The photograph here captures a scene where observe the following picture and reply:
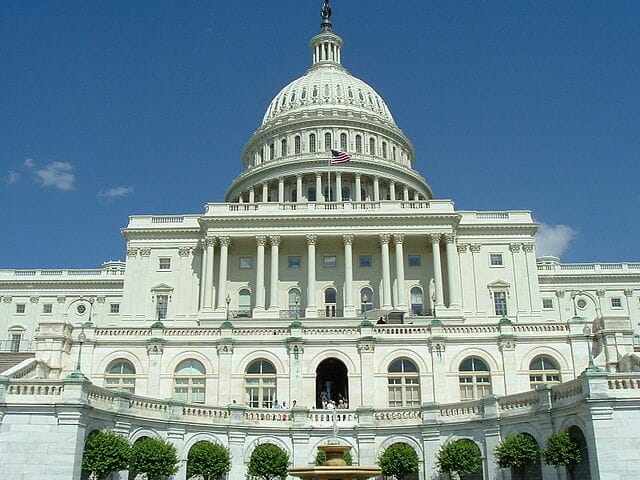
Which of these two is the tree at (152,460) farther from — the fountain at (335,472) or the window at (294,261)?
the window at (294,261)

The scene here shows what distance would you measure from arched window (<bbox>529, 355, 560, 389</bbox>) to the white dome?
7854 cm

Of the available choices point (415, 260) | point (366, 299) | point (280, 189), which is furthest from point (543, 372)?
point (280, 189)

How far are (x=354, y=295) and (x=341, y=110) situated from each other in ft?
154

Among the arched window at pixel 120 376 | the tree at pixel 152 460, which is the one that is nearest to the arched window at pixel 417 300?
the arched window at pixel 120 376

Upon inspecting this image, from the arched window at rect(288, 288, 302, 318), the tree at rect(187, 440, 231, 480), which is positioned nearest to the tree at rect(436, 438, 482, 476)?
the tree at rect(187, 440, 231, 480)

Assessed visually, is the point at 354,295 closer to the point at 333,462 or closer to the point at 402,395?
the point at 402,395

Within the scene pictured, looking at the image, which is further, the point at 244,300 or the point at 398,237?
the point at 244,300

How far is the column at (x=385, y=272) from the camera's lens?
8138 cm

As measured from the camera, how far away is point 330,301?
83.5m

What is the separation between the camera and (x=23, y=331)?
326 feet

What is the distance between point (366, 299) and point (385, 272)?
383 centimetres

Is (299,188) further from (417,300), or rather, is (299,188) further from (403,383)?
(403,383)

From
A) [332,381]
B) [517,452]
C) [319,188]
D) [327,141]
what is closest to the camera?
[517,452]

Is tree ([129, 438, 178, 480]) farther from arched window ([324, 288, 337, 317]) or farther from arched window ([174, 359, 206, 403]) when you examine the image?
arched window ([324, 288, 337, 317])
